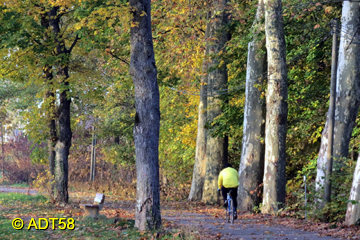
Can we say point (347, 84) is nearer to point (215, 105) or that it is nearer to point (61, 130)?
point (215, 105)

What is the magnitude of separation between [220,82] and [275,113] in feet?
21.1

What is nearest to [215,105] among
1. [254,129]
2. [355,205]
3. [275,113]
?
[254,129]

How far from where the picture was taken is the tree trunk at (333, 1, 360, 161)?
51.0 ft

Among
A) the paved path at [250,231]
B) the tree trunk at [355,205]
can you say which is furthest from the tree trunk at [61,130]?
the tree trunk at [355,205]

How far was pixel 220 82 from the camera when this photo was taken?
23.1 m

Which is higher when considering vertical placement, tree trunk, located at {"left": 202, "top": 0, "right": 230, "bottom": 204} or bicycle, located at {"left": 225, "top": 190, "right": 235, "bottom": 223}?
tree trunk, located at {"left": 202, "top": 0, "right": 230, "bottom": 204}

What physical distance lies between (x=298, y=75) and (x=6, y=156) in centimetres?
3562

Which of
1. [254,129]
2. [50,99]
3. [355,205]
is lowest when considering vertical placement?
[355,205]

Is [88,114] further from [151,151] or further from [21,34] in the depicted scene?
[151,151]

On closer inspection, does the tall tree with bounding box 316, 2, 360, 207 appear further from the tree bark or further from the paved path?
the tree bark

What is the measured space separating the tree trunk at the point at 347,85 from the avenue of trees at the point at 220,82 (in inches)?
1.3

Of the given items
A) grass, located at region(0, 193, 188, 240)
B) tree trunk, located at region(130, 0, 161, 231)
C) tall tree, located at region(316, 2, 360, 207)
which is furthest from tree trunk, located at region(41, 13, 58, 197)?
tall tree, located at region(316, 2, 360, 207)

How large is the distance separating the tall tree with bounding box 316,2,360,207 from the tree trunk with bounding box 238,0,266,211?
11.1ft

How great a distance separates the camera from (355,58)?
15578 millimetres
